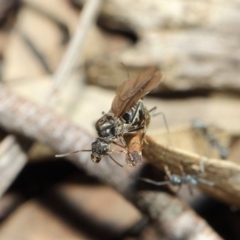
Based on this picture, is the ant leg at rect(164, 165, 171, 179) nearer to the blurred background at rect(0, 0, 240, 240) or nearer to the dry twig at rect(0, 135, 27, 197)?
the blurred background at rect(0, 0, 240, 240)

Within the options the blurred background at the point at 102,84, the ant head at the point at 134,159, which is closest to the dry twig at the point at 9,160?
the blurred background at the point at 102,84

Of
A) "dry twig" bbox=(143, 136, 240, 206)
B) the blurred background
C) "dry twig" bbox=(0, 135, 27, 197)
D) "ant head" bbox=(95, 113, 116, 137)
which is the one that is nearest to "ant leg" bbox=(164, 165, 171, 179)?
"dry twig" bbox=(143, 136, 240, 206)

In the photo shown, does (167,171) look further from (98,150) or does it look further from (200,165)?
(98,150)

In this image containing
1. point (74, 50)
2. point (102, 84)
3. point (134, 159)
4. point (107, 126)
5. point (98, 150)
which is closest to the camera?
point (134, 159)

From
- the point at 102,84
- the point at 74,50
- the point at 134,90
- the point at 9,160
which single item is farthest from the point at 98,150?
the point at 102,84

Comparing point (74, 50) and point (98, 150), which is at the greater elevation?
point (74, 50)

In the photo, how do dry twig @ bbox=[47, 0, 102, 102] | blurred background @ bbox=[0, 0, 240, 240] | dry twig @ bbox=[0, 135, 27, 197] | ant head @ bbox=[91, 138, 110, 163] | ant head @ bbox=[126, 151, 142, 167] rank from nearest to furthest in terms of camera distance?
ant head @ bbox=[126, 151, 142, 167] → ant head @ bbox=[91, 138, 110, 163] → dry twig @ bbox=[0, 135, 27, 197] → blurred background @ bbox=[0, 0, 240, 240] → dry twig @ bbox=[47, 0, 102, 102]
